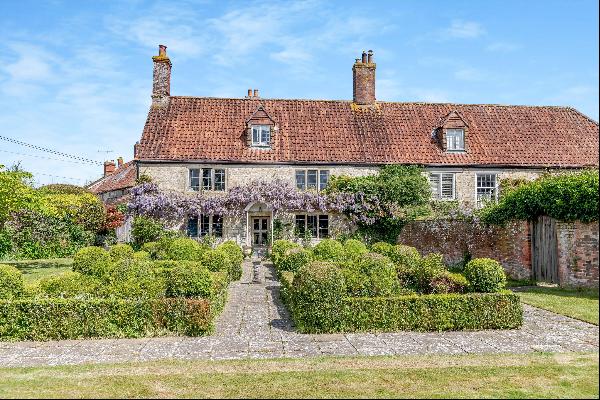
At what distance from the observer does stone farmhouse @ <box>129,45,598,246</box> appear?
93.9 ft

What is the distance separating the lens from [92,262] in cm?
1602

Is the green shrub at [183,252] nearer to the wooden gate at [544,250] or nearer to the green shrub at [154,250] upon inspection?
the green shrub at [154,250]

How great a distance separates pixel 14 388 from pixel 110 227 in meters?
27.1

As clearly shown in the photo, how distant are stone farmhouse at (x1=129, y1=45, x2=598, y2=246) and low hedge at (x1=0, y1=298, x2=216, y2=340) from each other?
57.0ft

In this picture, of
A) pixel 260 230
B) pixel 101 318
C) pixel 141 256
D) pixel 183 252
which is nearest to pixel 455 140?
pixel 260 230

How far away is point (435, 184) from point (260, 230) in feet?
33.4

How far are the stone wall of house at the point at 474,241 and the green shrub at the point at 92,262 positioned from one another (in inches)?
551

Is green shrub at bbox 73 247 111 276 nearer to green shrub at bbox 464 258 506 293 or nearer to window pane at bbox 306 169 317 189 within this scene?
green shrub at bbox 464 258 506 293

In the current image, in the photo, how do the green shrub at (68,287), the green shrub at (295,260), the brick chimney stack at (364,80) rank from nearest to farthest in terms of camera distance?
the green shrub at (68,287) → the green shrub at (295,260) → the brick chimney stack at (364,80)

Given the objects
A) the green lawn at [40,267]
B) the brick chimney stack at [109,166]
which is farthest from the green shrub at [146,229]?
the brick chimney stack at [109,166]

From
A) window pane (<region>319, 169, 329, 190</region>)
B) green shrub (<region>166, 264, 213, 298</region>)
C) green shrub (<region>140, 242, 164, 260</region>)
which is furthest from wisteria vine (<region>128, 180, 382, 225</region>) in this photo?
green shrub (<region>166, 264, 213, 298</region>)

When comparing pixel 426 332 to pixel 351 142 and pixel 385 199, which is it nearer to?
pixel 385 199

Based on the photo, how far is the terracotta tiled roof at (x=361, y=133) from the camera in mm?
29031

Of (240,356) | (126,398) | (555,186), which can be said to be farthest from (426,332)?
(555,186)
